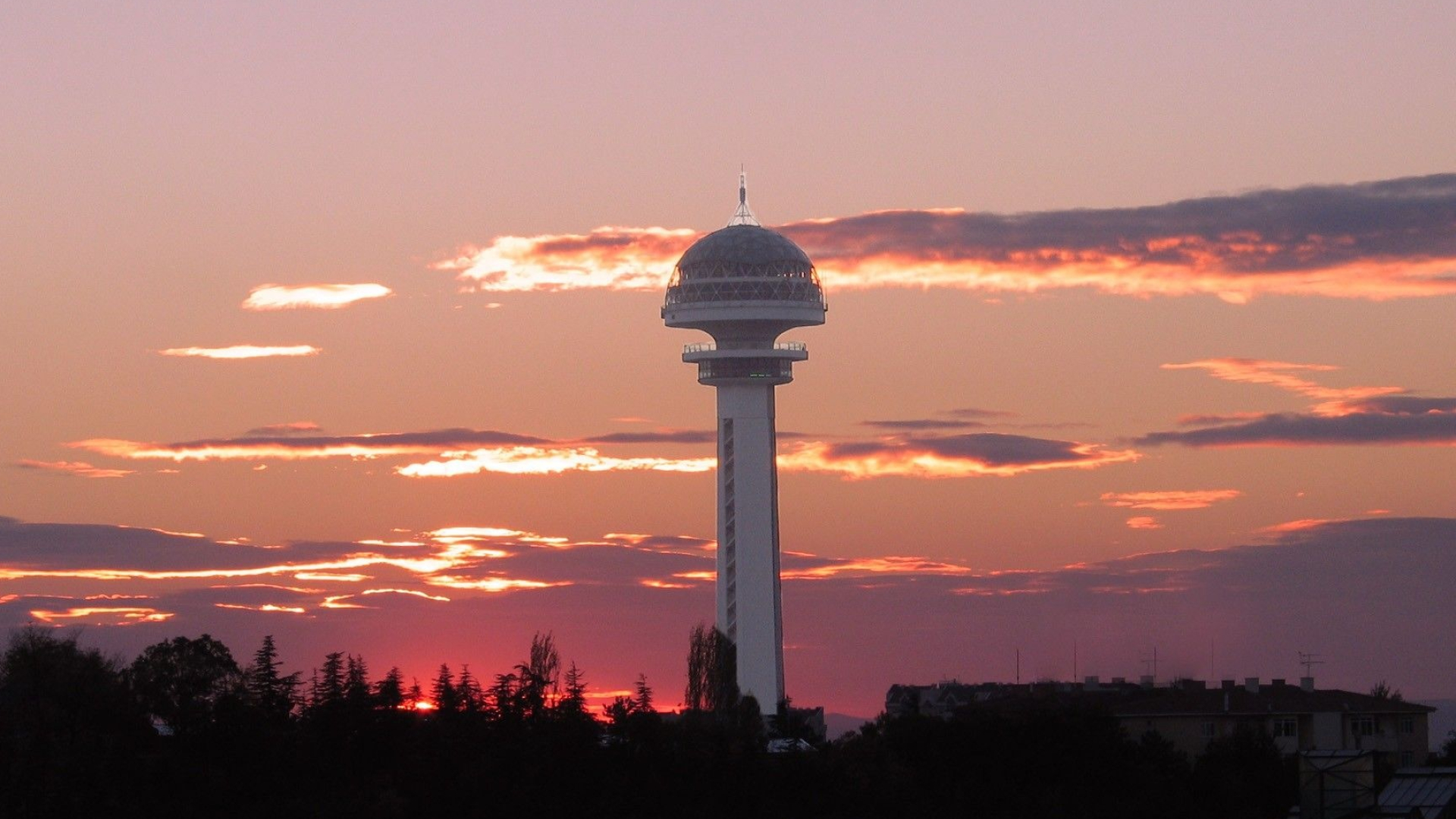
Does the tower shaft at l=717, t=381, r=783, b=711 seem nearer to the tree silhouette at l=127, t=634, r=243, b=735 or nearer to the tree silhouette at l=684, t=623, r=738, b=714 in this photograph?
the tree silhouette at l=684, t=623, r=738, b=714

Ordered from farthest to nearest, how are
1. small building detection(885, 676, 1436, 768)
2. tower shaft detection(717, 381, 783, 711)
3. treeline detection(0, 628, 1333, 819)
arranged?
tower shaft detection(717, 381, 783, 711) → small building detection(885, 676, 1436, 768) → treeline detection(0, 628, 1333, 819)

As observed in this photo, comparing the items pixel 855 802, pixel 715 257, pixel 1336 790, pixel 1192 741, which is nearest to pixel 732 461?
pixel 715 257

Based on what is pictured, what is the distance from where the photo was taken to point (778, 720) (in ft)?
566

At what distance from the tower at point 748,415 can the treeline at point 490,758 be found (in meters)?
34.6

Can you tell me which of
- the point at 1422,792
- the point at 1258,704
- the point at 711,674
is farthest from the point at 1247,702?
the point at 1422,792

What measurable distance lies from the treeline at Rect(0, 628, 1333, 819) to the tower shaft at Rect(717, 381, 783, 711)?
34383mm

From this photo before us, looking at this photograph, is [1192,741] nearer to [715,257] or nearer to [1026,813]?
[1026,813]

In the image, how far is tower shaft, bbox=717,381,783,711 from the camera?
185375 mm

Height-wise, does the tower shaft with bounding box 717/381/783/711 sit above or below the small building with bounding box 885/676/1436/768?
above

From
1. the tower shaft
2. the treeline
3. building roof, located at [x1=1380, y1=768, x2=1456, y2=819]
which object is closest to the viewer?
building roof, located at [x1=1380, y1=768, x2=1456, y2=819]

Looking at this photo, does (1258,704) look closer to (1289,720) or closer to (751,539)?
(1289,720)

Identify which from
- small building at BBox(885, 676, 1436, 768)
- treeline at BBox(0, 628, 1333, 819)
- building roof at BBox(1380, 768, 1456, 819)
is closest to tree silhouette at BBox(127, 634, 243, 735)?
treeline at BBox(0, 628, 1333, 819)

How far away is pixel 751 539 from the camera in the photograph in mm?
186250

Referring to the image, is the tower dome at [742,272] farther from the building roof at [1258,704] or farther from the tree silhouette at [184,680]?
the tree silhouette at [184,680]
